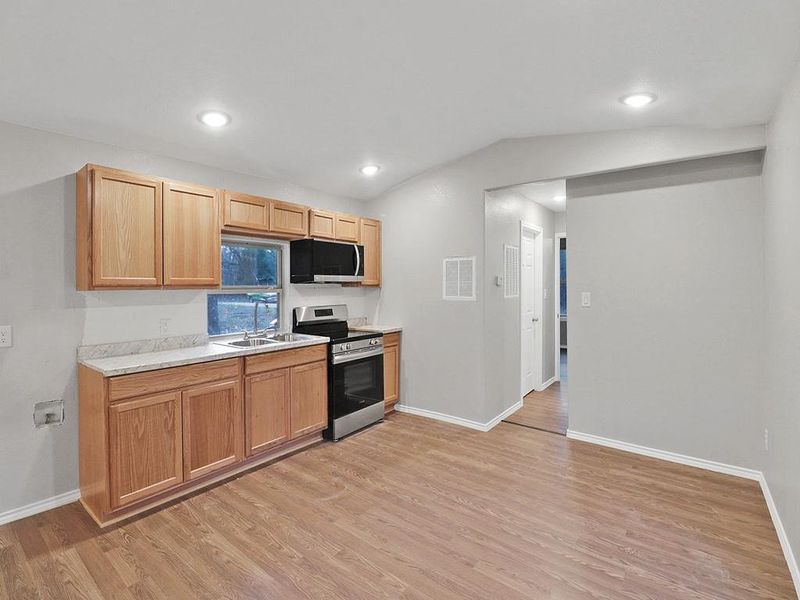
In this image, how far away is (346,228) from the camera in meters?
4.37

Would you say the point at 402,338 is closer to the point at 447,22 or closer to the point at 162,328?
the point at 162,328

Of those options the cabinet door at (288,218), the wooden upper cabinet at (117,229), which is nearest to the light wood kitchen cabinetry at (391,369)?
the cabinet door at (288,218)

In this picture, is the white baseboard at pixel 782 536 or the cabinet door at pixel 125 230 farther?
the cabinet door at pixel 125 230

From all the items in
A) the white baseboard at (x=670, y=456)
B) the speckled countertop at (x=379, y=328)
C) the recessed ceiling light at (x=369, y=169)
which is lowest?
the white baseboard at (x=670, y=456)

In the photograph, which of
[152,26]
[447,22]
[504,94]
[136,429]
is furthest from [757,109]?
[136,429]

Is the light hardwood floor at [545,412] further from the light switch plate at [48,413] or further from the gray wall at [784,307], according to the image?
the light switch plate at [48,413]

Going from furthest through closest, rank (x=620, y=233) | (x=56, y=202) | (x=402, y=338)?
1. (x=402, y=338)
2. (x=620, y=233)
3. (x=56, y=202)

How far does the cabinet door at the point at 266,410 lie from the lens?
10.3 ft

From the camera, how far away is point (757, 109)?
8.43 ft

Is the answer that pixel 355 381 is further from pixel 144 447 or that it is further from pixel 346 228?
pixel 144 447

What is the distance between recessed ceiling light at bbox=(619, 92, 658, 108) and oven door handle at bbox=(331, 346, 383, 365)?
285 centimetres

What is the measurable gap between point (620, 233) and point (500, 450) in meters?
2.07

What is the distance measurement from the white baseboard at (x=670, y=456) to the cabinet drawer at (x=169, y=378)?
298cm

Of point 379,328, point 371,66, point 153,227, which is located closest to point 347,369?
point 379,328
